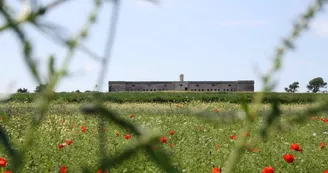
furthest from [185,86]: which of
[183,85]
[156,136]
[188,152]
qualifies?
[156,136]

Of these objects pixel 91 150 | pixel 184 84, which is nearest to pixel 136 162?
pixel 91 150

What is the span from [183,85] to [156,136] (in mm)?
58855

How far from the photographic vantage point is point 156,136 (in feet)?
0.91

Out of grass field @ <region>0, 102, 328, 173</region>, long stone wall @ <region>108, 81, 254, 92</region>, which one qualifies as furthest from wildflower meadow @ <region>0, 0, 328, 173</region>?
long stone wall @ <region>108, 81, 254, 92</region>

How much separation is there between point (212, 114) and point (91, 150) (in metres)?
6.22

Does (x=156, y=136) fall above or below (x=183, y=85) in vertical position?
below

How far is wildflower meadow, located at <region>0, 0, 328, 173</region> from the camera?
0.33 m

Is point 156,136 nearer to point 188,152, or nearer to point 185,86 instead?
point 188,152

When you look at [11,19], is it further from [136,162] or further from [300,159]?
[300,159]

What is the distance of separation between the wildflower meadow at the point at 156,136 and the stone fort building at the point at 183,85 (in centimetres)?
4313

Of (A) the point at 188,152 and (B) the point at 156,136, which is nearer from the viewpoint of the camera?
(B) the point at 156,136

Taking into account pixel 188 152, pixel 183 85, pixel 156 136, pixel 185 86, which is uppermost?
pixel 183 85

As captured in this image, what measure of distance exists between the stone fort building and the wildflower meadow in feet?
142

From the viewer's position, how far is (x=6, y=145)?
1.37 feet
